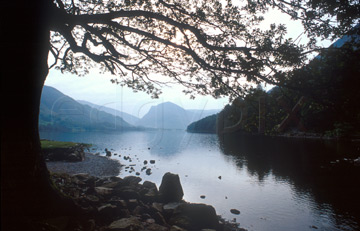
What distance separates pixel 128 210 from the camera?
9641 mm

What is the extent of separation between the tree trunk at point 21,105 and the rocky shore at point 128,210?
0.99 meters

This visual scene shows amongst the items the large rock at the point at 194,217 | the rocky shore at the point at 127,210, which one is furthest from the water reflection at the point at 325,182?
the large rock at the point at 194,217

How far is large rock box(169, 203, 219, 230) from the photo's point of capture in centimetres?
1071

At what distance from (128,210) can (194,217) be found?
3695mm

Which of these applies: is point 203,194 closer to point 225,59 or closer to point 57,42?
point 225,59

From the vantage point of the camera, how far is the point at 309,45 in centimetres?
855

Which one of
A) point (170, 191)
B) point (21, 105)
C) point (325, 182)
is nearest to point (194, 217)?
point (170, 191)

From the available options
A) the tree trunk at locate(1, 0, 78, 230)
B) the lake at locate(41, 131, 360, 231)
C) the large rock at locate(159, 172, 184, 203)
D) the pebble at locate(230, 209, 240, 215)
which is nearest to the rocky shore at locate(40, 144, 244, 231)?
the large rock at locate(159, 172, 184, 203)

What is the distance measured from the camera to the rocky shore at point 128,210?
24.3ft

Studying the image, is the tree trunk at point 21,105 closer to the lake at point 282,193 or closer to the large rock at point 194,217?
the large rock at point 194,217

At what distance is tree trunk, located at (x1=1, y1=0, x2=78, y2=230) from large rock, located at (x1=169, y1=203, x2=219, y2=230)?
6749mm

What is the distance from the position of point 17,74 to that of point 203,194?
63.0 feet

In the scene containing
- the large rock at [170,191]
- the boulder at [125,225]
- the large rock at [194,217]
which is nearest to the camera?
the boulder at [125,225]

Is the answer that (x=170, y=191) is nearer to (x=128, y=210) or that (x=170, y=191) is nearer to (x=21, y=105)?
(x=128, y=210)
